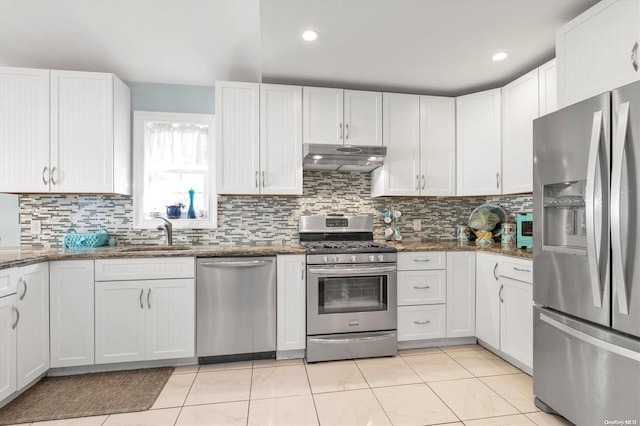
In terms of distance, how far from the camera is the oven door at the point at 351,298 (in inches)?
104

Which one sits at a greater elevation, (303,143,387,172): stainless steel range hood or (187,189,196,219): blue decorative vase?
(303,143,387,172): stainless steel range hood

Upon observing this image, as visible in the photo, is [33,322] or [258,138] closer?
[33,322]

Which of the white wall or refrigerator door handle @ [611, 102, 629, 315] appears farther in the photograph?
the white wall

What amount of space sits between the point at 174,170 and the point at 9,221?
1481mm

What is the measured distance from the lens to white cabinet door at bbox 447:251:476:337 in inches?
113

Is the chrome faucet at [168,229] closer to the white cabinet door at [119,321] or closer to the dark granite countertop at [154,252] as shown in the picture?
the dark granite countertop at [154,252]

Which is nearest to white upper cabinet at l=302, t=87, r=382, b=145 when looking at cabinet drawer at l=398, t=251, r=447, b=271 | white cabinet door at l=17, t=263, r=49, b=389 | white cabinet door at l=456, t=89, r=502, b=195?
white cabinet door at l=456, t=89, r=502, b=195

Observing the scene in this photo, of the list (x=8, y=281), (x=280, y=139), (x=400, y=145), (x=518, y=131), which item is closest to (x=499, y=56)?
(x=518, y=131)

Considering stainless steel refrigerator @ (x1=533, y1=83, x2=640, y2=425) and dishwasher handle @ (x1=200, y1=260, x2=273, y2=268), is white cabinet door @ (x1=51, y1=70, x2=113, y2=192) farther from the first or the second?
stainless steel refrigerator @ (x1=533, y1=83, x2=640, y2=425)

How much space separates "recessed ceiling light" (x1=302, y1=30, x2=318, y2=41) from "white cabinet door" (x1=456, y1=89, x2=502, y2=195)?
172cm

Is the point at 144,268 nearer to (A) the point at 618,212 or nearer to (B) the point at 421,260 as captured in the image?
(B) the point at 421,260

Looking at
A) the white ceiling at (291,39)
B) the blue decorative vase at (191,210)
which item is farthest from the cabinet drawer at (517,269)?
the blue decorative vase at (191,210)

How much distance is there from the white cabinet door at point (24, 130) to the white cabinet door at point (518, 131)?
3870 mm

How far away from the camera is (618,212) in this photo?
57.8 inches
